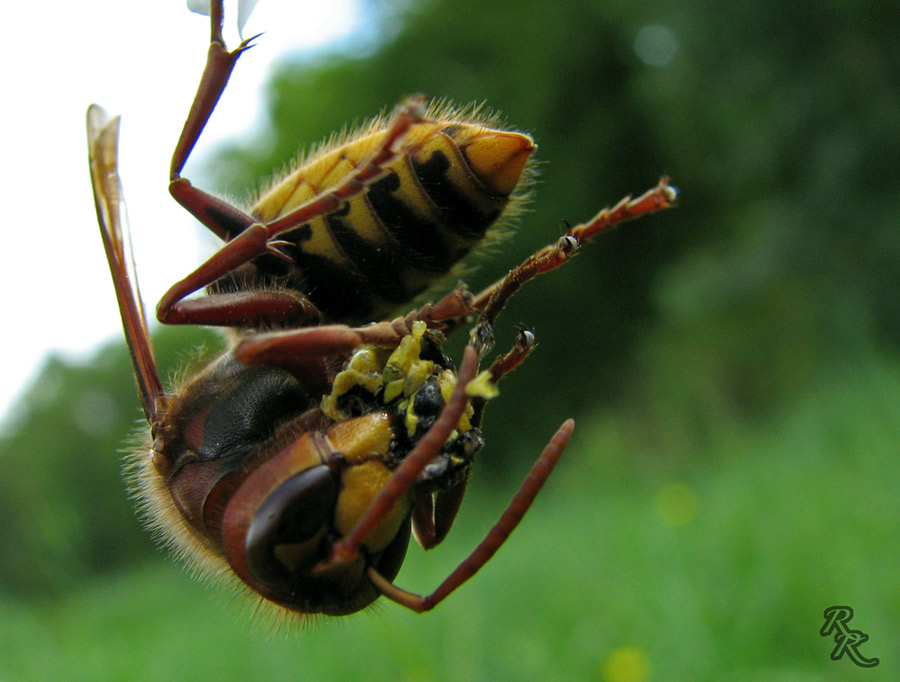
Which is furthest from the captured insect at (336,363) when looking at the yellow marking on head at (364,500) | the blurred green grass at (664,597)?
the blurred green grass at (664,597)

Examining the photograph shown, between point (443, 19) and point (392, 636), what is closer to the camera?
point (392, 636)

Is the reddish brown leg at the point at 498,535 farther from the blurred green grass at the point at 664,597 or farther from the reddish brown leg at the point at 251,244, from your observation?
the reddish brown leg at the point at 251,244

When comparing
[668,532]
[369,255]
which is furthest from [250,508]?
[668,532]

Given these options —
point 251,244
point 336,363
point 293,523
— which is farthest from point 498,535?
point 251,244

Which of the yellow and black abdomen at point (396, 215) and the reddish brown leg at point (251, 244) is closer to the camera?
the reddish brown leg at point (251, 244)

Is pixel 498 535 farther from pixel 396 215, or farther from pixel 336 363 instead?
pixel 396 215

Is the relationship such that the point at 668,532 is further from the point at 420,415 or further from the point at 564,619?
the point at 420,415

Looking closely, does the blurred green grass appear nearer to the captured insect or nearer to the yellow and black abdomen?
the captured insect
